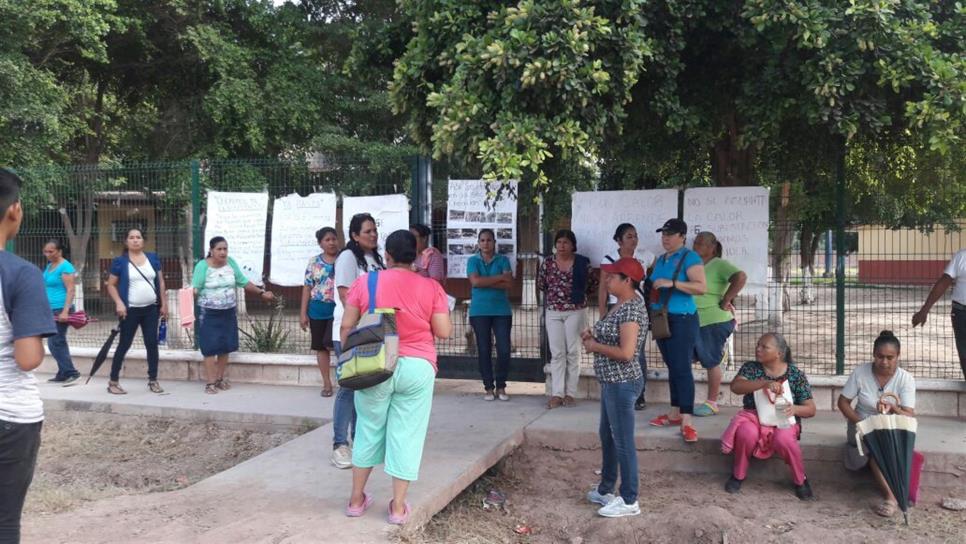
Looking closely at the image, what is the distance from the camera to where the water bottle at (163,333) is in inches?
338

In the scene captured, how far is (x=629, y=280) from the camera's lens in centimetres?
470

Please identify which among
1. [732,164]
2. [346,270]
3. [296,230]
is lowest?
[346,270]

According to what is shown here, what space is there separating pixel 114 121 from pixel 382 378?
1651 cm

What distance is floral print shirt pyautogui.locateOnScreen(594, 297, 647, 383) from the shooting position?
465 cm

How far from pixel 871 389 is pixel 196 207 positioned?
7.20m

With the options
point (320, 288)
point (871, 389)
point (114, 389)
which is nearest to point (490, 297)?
point (320, 288)

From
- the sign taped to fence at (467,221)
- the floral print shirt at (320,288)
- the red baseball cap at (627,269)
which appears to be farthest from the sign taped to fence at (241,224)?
the red baseball cap at (627,269)

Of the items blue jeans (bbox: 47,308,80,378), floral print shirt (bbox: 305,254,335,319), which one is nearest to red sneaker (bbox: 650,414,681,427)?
floral print shirt (bbox: 305,254,335,319)

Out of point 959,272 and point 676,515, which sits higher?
point 959,272

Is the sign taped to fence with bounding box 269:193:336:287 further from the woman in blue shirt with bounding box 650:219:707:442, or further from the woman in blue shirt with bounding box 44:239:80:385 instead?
the woman in blue shirt with bounding box 650:219:707:442

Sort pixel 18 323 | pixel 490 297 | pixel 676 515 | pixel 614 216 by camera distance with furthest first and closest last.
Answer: pixel 614 216 → pixel 490 297 → pixel 676 515 → pixel 18 323

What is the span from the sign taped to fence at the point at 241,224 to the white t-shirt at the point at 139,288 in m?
1.06

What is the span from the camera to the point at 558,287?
22.8 ft

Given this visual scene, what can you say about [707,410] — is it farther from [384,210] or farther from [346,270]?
[384,210]
